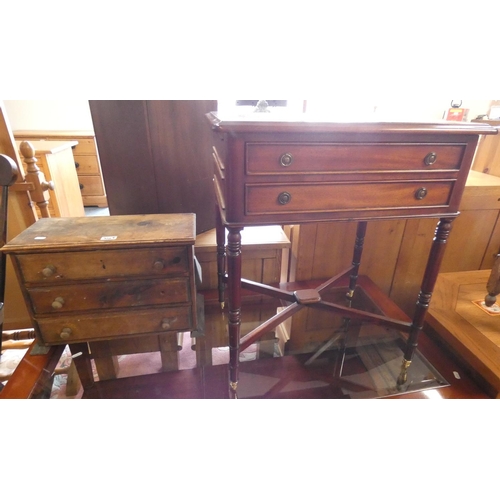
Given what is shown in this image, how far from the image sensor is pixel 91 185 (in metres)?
3.15

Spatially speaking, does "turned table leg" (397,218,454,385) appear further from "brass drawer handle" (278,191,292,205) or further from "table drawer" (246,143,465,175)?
"brass drawer handle" (278,191,292,205)

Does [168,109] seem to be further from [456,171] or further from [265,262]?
[456,171]

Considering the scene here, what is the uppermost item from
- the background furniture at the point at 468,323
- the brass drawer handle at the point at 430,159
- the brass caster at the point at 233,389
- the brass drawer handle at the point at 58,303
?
the brass drawer handle at the point at 430,159

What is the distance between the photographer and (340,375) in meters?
1.07

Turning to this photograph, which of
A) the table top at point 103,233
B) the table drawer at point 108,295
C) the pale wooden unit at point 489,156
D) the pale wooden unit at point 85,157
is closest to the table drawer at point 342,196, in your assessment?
the table top at point 103,233

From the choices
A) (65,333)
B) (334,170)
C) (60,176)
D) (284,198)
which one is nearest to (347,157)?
(334,170)

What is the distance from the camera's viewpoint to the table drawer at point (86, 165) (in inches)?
121

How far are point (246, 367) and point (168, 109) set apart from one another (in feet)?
3.02

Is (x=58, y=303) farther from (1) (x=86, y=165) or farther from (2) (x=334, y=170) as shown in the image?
(1) (x=86, y=165)

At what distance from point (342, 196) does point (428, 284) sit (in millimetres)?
400

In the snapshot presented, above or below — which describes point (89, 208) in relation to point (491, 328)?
below

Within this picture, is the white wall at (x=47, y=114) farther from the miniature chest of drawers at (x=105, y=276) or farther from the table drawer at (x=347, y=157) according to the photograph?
the table drawer at (x=347, y=157)
